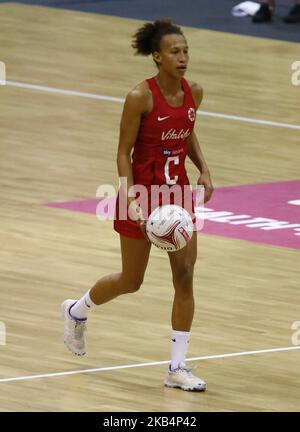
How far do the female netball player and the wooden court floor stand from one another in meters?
0.39

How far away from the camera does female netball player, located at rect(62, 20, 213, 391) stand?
29.7 ft

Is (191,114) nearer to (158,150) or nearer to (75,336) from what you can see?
(158,150)

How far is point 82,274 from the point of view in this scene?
463 inches

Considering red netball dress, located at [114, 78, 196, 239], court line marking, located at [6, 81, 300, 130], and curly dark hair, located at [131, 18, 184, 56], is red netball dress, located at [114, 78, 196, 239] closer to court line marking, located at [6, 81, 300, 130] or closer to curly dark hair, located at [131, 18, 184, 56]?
curly dark hair, located at [131, 18, 184, 56]

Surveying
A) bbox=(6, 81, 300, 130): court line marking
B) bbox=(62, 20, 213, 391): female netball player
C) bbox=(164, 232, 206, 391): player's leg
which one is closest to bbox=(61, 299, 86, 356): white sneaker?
bbox=(62, 20, 213, 391): female netball player

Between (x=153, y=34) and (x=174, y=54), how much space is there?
209 millimetres

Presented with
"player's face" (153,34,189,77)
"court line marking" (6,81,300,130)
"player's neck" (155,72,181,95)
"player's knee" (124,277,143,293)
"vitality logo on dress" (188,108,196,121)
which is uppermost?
"player's face" (153,34,189,77)

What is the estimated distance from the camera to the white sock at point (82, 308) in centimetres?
960

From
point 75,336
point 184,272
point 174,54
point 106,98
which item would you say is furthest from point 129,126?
point 106,98

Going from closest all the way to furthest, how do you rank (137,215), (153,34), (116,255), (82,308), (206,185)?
1. (137,215)
2. (153,34)
3. (206,185)
4. (82,308)
5. (116,255)

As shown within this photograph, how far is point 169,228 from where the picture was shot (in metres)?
8.81

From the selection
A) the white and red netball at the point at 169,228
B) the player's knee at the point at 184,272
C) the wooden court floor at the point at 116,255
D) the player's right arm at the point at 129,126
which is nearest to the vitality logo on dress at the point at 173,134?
the player's right arm at the point at 129,126

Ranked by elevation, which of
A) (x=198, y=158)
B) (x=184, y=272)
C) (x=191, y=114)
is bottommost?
(x=184, y=272)

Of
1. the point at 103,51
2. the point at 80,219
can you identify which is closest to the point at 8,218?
the point at 80,219
